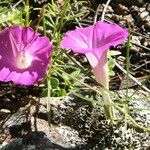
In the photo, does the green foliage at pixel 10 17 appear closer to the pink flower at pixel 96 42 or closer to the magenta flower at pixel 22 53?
the magenta flower at pixel 22 53

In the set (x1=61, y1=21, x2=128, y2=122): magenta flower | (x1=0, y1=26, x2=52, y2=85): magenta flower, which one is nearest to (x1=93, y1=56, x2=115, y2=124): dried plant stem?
(x1=61, y1=21, x2=128, y2=122): magenta flower

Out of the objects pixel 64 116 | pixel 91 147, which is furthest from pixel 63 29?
pixel 91 147

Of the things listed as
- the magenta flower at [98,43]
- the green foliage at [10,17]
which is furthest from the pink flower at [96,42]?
the green foliage at [10,17]

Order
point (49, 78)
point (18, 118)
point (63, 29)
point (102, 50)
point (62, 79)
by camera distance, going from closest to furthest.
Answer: point (102, 50) < point (18, 118) < point (49, 78) < point (62, 79) < point (63, 29)

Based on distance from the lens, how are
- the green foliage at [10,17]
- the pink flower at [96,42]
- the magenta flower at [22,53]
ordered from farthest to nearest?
the green foliage at [10,17]
the magenta flower at [22,53]
the pink flower at [96,42]

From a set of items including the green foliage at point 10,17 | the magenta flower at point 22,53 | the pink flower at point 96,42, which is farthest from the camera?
the green foliage at point 10,17

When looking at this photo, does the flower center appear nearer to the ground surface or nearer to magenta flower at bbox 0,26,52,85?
magenta flower at bbox 0,26,52,85

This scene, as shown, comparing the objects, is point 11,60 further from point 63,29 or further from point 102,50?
point 63,29
